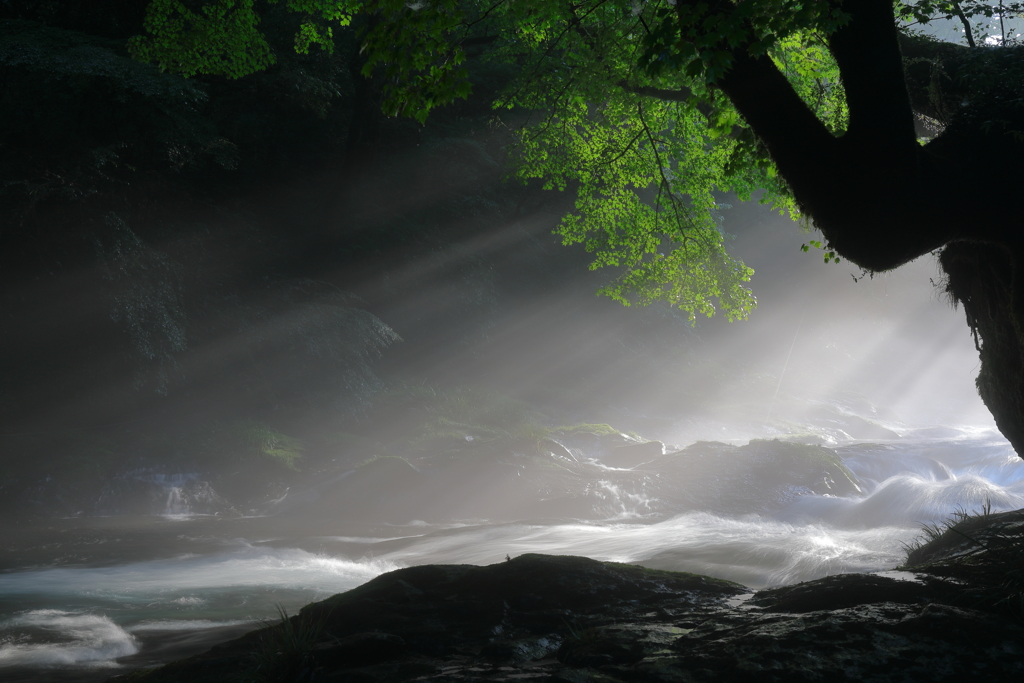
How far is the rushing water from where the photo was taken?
24.5 feet

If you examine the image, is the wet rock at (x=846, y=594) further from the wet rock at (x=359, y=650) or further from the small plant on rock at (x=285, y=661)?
the small plant on rock at (x=285, y=661)

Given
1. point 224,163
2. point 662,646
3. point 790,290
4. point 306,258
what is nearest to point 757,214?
point 790,290

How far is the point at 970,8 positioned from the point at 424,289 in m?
20.4

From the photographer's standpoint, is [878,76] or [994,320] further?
[994,320]

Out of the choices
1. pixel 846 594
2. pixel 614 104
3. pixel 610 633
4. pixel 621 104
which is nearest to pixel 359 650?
pixel 610 633

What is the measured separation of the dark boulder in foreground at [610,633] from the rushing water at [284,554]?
3.35m

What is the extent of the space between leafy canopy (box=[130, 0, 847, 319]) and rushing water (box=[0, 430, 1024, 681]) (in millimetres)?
4108

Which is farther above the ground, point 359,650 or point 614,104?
point 614,104

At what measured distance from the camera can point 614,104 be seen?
27.8 feet

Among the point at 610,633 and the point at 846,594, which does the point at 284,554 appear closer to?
the point at 610,633

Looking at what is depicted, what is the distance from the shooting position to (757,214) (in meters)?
43.5

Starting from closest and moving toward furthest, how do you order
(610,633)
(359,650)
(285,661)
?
1. (285,661)
2. (610,633)
3. (359,650)

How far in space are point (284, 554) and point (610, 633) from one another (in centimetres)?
891

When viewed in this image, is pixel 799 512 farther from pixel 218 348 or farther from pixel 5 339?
pixel 5 339
